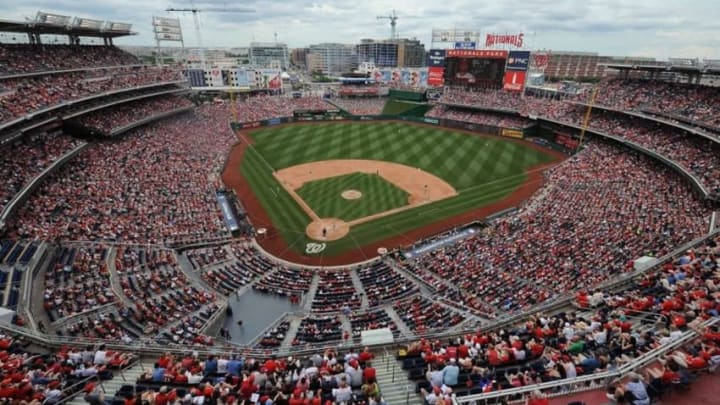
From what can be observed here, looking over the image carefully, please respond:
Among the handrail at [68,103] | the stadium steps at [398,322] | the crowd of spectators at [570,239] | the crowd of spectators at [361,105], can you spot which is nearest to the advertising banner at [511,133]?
the crowd of spectators at [570,239]

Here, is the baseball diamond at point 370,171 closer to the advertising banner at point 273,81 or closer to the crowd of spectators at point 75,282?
the crowd of spectators at point 75,282

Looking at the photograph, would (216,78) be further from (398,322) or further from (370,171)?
(398,322)

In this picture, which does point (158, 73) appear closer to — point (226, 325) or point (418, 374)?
point (226, 325)

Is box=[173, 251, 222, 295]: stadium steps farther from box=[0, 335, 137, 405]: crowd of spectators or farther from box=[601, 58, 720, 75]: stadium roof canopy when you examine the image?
box=[601, 58, 720, 75]: stadium roof canopy

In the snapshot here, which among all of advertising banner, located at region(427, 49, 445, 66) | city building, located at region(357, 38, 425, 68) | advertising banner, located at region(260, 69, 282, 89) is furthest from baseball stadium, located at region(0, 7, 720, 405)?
city building, located at region(357, 38, 425, 68)

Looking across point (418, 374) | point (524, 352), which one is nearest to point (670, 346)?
point (524, 352)

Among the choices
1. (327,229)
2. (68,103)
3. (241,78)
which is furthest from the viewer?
(241,78)

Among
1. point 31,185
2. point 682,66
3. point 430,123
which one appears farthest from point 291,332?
point 430,123

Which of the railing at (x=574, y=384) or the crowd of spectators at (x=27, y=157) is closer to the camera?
the railing at (x=574, y=384)
